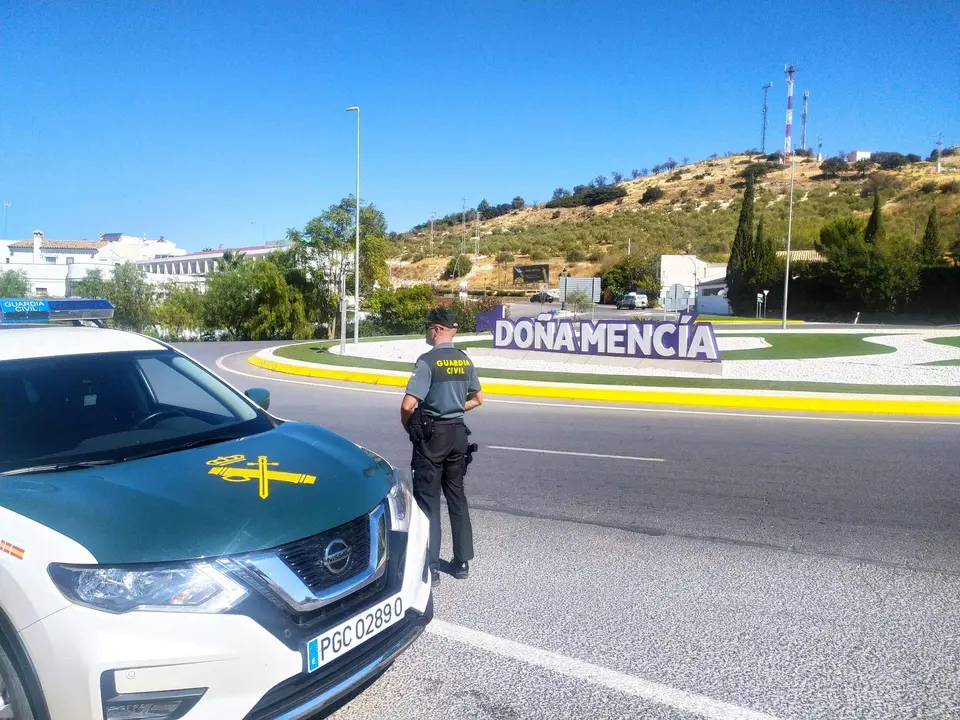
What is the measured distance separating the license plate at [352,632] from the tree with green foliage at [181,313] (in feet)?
135

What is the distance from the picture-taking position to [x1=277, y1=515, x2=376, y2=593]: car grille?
8.96 ft

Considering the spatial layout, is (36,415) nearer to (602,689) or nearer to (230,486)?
(230,486)

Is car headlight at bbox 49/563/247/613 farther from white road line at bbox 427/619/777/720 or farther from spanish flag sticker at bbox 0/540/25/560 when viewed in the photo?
white road line at bbox 427/619/777/720

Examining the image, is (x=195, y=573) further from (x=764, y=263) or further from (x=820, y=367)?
(x=764, y=263)

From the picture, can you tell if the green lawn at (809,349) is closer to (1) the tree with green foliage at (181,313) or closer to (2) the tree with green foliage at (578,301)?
(2) the tree with green foliage at (578,301)

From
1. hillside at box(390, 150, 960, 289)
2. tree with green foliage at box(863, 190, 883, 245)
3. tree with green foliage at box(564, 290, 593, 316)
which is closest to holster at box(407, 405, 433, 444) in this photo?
tree with green foliage at box(564, 290, 593, 316)

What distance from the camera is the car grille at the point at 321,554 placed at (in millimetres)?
2732

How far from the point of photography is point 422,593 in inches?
Answer: 132

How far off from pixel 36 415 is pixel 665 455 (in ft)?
22.3

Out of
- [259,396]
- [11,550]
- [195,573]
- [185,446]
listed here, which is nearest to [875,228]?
[259,396]

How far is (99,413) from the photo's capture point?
404 centimetres

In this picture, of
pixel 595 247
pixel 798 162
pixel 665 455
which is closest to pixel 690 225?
pixel 595 247

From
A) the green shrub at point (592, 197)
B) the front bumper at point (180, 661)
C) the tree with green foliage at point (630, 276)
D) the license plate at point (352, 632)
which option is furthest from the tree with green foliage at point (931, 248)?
the green shrub at point (592, 197)

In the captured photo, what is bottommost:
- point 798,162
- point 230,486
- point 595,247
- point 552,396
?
point 552,396
